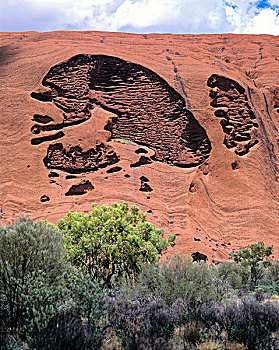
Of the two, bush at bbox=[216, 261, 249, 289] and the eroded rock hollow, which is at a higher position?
the eroded rock hollow

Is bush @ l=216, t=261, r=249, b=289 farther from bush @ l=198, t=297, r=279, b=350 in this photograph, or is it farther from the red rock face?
bush @ l=198, t=297, r=279, b=350

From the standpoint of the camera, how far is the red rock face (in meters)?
27.7

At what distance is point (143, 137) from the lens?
3344 cm

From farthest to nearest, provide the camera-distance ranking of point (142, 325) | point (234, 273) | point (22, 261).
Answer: point (234, 273) < point (22, 261) < point (142, 325)

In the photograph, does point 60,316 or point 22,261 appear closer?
point 60,316

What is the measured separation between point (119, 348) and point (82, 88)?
32.5 metres

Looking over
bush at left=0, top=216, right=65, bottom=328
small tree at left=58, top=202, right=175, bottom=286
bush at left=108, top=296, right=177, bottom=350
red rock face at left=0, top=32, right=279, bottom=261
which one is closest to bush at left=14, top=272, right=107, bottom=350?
bush at left=0, top=216, right=65, bottom=328

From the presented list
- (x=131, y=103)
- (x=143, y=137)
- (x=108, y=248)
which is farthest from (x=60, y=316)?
(x=131, y=103)

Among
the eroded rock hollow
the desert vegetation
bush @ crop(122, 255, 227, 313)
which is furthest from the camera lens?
the eroded rock hollow

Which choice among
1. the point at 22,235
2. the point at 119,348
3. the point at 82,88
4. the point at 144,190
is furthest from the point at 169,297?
the point at 82,88

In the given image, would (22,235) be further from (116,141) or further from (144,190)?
(116,141)

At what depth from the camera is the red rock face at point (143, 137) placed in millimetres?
27656

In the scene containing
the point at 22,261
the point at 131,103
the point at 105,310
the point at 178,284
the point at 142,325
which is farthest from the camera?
the point at 131,103

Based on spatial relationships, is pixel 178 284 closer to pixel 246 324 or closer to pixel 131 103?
pixel 246 324
